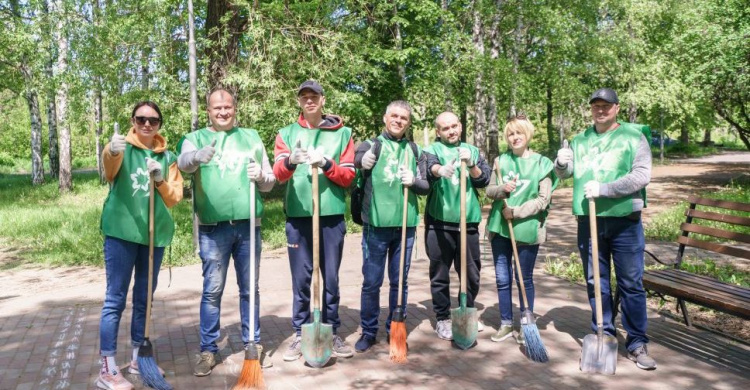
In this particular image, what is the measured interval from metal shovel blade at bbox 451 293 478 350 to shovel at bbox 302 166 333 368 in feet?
3.30

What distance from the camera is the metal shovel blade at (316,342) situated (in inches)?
159

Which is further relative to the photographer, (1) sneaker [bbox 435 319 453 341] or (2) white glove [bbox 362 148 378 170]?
(1) sneaker [bbox 435 319 453 341]

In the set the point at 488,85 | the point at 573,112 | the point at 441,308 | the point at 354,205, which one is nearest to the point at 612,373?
the point at 441,308

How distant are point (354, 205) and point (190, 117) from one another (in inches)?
220

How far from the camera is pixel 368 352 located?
14.7 ft

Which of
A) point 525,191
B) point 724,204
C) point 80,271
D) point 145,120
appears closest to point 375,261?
point 525,191

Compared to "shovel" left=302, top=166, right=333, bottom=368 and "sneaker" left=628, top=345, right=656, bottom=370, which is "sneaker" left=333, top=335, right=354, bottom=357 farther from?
"sneaker" left=628, top=345, right=656, bottom=370

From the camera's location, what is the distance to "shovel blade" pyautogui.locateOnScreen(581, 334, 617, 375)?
404cm

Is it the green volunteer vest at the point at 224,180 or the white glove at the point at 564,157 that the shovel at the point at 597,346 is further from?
the green volunteer vest at the point at 224,180

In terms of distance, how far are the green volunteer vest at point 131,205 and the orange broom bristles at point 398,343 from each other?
1.77 metres

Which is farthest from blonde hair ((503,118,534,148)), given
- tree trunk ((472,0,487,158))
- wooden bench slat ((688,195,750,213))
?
tree trunk ((472,0,487,158))

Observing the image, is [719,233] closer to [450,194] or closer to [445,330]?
[450,194]

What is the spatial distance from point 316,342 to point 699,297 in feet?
9.13

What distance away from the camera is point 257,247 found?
4.21 metres
